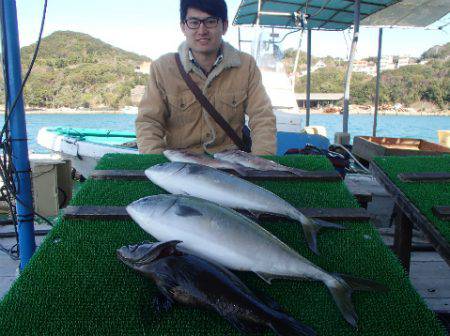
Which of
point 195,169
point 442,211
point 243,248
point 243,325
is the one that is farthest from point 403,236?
point 243,325

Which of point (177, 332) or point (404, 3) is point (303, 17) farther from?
point (177, 332)

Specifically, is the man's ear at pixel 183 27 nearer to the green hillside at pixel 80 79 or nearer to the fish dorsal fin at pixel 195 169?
the fish dorsal fin at pixel 195 169

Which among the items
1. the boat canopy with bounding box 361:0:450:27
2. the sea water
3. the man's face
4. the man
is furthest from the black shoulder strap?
the sea water

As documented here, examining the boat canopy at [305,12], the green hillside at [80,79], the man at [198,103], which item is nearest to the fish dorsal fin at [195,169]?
the man at [198,103]

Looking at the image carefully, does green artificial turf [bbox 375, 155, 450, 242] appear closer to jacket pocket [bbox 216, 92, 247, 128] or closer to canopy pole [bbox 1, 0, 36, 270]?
jacket pocket [bbox 216, 92, 247, 128]

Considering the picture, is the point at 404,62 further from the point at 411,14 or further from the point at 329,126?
the point at 411,14

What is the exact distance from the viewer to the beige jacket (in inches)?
153

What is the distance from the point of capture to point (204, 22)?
3.54m

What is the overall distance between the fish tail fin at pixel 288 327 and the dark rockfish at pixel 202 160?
150 centimetres

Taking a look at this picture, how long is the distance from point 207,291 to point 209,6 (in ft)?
9.45

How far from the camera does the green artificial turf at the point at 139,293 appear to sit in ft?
→ 4.62

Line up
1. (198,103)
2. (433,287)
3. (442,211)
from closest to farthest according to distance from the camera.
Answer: (442,211), (433,287), (198,103)

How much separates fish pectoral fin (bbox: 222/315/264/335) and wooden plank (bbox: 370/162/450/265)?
133 centimetres

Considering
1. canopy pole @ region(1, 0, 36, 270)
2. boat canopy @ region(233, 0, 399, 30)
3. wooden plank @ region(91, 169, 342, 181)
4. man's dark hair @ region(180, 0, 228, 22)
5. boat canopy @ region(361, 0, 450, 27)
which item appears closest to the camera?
wooden plank @ region(91, 169, 342, 181)
